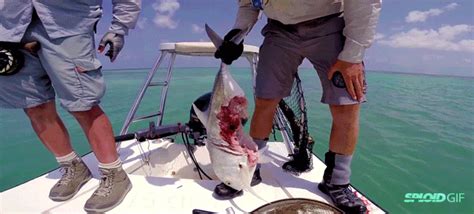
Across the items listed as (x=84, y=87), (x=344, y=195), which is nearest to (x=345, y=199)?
(x=344, y=195)

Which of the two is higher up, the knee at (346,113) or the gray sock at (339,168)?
the knee at (346,113)

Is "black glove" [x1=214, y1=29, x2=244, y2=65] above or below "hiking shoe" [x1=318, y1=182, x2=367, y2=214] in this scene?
above

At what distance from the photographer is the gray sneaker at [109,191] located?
152cm

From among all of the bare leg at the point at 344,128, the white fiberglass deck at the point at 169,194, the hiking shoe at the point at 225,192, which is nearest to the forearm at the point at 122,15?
the white fiberglass deck at the point at 169,194

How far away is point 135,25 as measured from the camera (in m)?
1.69

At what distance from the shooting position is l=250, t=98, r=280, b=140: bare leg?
177 cm

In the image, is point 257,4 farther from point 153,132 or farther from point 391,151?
point 391,151

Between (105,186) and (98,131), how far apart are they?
29cm

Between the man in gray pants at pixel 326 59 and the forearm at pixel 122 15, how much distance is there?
20.0 inches

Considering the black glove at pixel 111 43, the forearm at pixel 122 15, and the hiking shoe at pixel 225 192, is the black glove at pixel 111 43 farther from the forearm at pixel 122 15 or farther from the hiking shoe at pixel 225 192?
the hiking shoe at pixel 225 192

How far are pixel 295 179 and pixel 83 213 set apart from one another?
121 centimetres

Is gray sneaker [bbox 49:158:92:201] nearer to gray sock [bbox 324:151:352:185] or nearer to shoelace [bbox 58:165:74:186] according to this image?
shoelace [bbox 58:165:74:186]

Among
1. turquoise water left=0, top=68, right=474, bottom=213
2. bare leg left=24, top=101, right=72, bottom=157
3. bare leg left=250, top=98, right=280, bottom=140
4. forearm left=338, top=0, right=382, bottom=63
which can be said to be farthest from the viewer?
turquoise water left=0, top=68, right=474, bottom=213

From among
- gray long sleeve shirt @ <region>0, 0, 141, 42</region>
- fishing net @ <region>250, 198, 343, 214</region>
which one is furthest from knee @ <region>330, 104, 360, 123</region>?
gray long sleeve shirt @ <region>0, 0, 141, 42</region>
